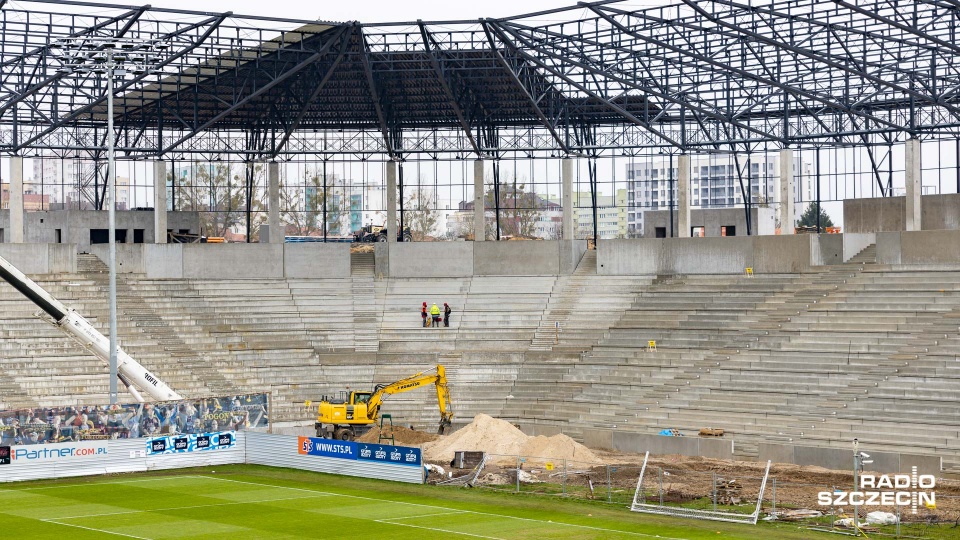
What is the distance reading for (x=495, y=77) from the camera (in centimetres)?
6831

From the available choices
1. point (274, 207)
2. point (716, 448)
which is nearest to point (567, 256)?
point (274, 207)

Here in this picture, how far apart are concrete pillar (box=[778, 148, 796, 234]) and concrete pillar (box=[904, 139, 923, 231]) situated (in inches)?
226

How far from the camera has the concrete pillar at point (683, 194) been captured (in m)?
69.3

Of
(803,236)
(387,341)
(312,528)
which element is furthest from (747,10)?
(312,528)

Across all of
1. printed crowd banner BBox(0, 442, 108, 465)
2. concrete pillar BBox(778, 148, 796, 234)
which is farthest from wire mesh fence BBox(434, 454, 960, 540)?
concrete pillar BBox(778, 148, 796, 234)

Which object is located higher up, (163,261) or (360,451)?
(163,261)

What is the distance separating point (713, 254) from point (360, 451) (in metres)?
28.8

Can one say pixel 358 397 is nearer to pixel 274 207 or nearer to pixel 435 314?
pixel 435 314

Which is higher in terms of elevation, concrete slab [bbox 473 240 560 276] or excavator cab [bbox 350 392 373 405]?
concrete slab [bbox 473 240 560 276]

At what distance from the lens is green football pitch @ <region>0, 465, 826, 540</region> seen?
104 feet

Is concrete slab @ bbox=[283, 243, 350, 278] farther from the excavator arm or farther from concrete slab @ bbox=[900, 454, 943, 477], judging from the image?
concrete slab @ bbox=[900, 454, 943, 477]

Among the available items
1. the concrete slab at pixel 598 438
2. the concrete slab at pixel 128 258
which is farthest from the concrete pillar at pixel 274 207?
the concrete slab at pixel 598 438

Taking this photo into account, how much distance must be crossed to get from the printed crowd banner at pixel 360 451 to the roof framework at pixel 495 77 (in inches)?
834

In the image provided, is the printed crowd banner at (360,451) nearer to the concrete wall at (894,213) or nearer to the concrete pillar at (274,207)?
the concrete pillar at (274,207)
